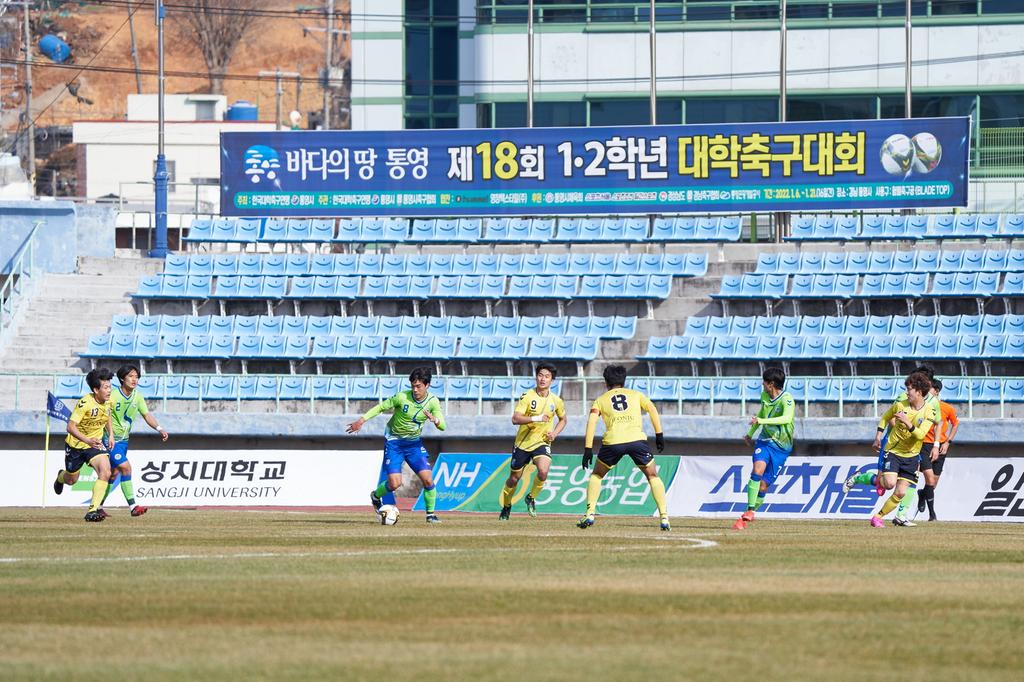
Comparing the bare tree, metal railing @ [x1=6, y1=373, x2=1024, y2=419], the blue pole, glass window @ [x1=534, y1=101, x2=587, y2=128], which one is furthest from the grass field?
the bare tree

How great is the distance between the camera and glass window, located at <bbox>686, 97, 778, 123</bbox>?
51875 mm

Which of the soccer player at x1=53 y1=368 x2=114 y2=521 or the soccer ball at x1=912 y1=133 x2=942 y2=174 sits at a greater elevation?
the soccer ball at x1=912 y1=133 x2=942 y2=174

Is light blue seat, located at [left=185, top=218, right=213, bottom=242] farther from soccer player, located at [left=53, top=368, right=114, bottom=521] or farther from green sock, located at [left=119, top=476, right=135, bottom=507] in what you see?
soccer player, located at [left=53, top=368, right=114, bottom=521]

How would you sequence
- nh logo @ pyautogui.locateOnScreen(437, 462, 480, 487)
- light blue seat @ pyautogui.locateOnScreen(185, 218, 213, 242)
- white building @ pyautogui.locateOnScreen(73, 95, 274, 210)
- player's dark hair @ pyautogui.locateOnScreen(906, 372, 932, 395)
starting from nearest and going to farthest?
player's dark hair @ pyautogui.locateOnScreen(906, 372, 932, 395) → nh logo @ pyautogui.locateOnScreen(437, 462, 480, 487) → light blue seat @ pyautogui.locateOnScreen(185, 218, 213, 242) → white building @ pyautogui.locateOnScreen(73, 95, 274, 210)

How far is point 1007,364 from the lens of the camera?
117 ft

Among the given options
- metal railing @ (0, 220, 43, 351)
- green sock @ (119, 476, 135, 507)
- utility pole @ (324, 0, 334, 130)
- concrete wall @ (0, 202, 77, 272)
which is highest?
utility pole @ (324, 0, 334, 130)

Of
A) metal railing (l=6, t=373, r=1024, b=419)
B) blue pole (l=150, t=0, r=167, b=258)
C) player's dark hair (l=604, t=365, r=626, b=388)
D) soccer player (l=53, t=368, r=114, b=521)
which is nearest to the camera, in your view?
player's dark hair (l=604, t=365, r=626, b=388)

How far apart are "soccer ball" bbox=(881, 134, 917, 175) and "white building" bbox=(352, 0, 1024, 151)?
9730mm

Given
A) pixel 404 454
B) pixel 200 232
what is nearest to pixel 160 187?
pixel 200 232

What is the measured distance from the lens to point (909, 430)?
2025 centimetres

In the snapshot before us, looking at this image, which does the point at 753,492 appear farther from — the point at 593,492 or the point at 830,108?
the point at 830,108

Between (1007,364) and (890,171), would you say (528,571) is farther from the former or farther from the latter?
(890,171)

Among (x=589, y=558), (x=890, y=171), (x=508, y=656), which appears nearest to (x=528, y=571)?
(x=589, y=558)

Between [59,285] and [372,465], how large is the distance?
1429 centimetres
